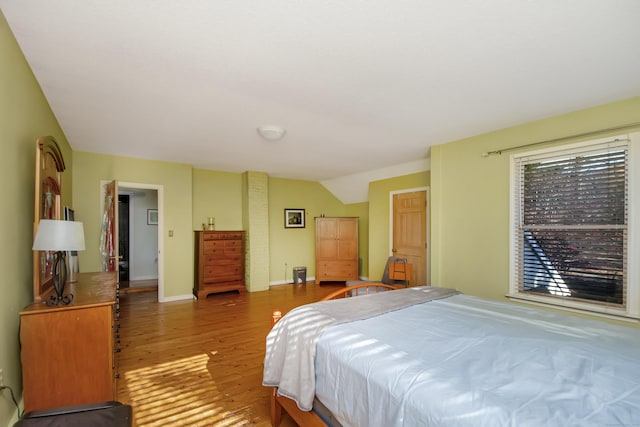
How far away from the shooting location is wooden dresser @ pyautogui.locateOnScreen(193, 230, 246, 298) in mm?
5289

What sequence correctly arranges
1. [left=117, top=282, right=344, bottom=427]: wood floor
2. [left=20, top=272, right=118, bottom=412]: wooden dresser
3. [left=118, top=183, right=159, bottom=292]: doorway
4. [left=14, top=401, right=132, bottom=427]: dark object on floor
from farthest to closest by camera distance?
[left=118, top=183, right=159, bottom=292]: doorway, [left=117, top=282, right=344, bottom=427]: wood floor, [left=20, top=272, right=118, bottom=412]: wooden dresser, [left=14, top=401, right=132, bottom=427]: dark object on floor

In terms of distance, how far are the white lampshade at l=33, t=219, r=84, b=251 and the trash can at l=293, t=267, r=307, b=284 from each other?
5058 millimetres

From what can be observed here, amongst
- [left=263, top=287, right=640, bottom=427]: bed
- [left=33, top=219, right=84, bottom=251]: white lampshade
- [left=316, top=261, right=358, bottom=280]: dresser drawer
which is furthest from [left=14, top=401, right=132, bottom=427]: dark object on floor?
[left=316, top=261, right=358, bottom=280]: dresser drawer

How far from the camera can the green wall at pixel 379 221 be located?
5.63 metres

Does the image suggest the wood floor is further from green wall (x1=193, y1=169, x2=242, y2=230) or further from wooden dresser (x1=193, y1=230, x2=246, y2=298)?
green wall (x1=193, y1=169, x2=242, y2=230)

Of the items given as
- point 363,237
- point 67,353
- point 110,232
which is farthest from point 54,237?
point 363,237

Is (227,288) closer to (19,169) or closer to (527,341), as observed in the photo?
(19,169)

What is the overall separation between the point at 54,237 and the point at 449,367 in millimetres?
2336

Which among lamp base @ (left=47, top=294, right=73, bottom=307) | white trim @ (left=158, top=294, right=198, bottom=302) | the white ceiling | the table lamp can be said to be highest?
the white ceiling

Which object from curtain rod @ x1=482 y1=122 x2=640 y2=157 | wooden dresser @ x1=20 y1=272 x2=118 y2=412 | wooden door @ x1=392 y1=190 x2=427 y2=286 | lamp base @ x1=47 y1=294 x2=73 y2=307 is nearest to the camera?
wooden dresser @ x1=20 y1=272 x2=118 y2=412

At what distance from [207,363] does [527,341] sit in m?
2.65

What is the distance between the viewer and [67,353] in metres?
1.78

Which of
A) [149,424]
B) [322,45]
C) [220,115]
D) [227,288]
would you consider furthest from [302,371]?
[227,288]

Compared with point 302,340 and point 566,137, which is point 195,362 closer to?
point 302,340
